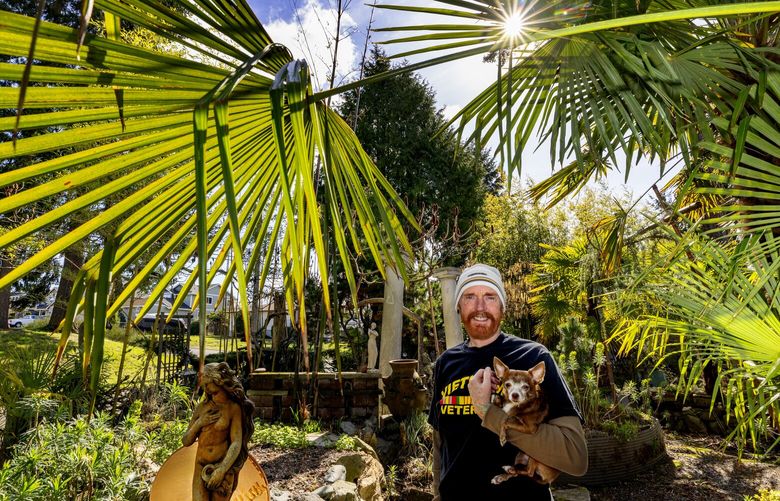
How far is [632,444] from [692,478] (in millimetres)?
731

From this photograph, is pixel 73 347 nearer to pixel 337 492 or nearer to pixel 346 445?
pixel 346 445

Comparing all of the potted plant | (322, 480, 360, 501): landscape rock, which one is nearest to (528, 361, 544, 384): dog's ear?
(322, 480, 360, 501): landscape rock

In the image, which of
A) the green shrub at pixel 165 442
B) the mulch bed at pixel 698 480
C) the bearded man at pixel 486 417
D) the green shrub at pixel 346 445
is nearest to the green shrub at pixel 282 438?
the green shrub at pixel 346 445

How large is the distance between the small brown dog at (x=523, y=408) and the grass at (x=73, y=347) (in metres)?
2.23

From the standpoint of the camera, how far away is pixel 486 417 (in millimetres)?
1169

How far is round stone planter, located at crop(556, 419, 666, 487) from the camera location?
4.45m

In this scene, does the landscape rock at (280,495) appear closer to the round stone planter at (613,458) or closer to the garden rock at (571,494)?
the garden rock at (571,494)

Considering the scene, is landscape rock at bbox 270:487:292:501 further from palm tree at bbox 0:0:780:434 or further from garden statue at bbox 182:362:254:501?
palm tree at bbox 0:0:780:434

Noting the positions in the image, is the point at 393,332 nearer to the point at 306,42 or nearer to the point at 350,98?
the point at 306,42

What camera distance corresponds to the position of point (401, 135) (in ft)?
44.7

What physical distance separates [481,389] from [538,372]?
17cm

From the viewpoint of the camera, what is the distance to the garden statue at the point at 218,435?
1.48 metres

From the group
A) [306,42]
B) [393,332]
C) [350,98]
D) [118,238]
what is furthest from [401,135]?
[118,238]

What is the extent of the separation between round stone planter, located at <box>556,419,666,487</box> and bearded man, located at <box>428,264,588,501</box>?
3.68 meters
